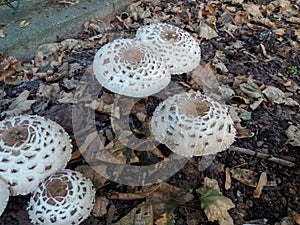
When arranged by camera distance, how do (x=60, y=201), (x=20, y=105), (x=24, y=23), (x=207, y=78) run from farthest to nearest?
(x=24, y=23) < (x=207, y=78) < (x=20, y=105) < (x=60, y=201)

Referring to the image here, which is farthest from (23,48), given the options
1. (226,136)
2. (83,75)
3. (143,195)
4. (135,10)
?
(226,136)

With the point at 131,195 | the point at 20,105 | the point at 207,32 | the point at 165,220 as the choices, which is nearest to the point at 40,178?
the point at 131,195

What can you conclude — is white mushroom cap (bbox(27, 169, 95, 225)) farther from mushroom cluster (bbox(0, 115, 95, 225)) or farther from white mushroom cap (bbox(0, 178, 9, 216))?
white mushroom cap (bbox(0, 178, 9, 216))

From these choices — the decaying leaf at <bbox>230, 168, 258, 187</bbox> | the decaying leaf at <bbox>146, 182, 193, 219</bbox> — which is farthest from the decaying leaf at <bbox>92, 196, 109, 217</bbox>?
the decaying leaf at <bbox>230, 168, 258, 187</bbox>

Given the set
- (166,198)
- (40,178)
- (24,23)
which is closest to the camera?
(40,178)

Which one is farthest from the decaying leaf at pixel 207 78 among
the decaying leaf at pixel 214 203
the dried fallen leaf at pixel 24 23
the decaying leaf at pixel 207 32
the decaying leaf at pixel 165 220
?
the dried fallen leaf at pixel 24 23

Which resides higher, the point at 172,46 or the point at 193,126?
the point at 172,46

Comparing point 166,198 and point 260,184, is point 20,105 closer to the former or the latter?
point 166,198
